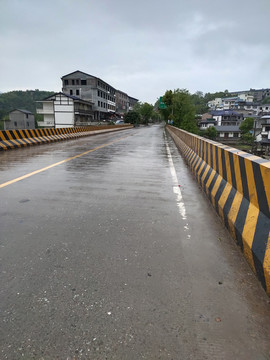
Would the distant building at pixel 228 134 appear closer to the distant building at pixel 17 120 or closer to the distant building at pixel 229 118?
the distant building at pixel 229 118

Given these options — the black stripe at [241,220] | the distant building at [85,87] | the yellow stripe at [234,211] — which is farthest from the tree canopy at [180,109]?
the black stripe at [241,220]

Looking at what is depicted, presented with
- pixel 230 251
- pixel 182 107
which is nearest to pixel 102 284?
pixel 230 251

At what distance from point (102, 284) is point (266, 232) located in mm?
1729

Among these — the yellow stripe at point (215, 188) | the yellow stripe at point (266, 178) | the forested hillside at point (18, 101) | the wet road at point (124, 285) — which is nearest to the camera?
the wet road at point (124, 285)

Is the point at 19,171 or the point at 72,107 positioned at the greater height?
the point at 72,107

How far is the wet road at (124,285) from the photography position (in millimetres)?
1759

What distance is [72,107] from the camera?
2147 inches

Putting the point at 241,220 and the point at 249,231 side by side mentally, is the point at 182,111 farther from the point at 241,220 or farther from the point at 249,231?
the point at 249,231

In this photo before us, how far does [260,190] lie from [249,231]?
0.50 m

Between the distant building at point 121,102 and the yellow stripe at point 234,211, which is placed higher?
the distant building at point 121,102

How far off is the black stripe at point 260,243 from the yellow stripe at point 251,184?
30 centimetres

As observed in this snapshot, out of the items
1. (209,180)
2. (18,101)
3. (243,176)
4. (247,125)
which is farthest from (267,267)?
(18,101)

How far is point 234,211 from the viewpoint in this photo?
139 inches

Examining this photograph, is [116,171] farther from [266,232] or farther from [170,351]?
[170,351]
